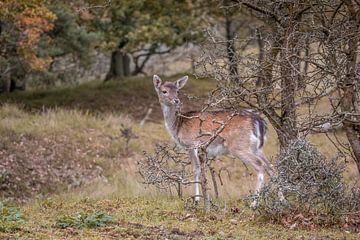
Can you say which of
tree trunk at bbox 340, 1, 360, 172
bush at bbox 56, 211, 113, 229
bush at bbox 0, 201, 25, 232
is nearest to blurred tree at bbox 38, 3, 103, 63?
bush at bbox 0, 201, 25, 232

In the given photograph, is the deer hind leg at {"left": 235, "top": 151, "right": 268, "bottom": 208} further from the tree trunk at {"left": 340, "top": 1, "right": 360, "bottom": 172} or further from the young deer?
the tree trunk at {"left": 340, "top": 1, "right": 360, "bottom": 172}

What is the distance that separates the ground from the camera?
921 cm

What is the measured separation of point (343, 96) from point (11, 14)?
10254mm

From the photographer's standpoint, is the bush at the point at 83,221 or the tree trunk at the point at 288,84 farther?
the tree trunk at the point at 288,84

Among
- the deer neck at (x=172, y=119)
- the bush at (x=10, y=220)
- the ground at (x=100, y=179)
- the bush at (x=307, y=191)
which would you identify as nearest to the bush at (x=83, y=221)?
the ground at (x=100, y=179)

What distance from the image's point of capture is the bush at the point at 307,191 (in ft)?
31.5

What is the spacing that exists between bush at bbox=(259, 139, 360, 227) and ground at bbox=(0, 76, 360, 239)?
0.20 meters

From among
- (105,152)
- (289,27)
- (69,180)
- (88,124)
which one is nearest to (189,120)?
(289,27)

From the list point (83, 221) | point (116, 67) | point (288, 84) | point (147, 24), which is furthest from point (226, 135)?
point (116, 67)

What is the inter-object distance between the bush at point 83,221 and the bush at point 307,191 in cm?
209

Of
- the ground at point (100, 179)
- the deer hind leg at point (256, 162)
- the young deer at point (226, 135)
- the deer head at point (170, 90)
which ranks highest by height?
the deer head at point (170, 90)

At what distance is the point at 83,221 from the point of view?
923 cm

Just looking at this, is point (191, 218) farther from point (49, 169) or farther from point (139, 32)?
point (139, 32)

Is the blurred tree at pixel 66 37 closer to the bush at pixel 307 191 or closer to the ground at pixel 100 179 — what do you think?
the ground at pixel 100 179
